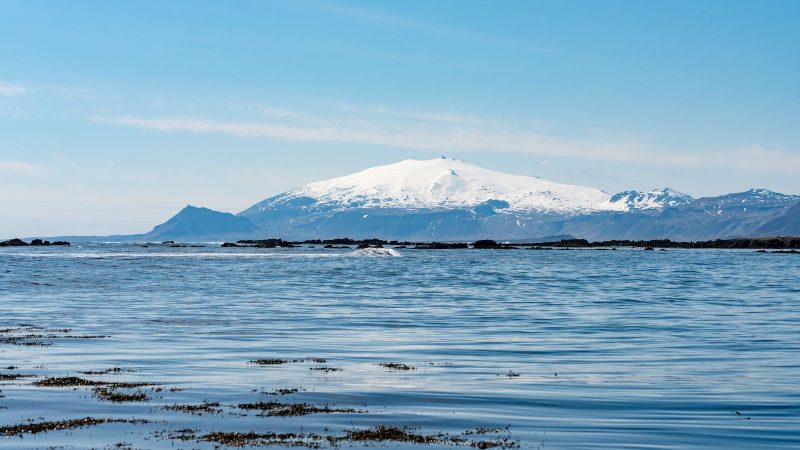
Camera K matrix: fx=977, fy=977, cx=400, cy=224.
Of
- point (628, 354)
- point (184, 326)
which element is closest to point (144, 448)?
point (628, 354)

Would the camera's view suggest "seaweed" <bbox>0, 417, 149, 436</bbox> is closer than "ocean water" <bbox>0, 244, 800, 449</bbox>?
Yes

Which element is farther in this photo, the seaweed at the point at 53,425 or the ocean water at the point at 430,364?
the ocean water at the point at 430,364

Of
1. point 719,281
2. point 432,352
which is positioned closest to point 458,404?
point 432,352

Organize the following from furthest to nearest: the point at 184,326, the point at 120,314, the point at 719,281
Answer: the point at 719,281 < the point at 120,314 < the point at 184,326

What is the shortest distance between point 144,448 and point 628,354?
19517 mm

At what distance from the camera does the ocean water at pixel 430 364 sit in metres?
19.5

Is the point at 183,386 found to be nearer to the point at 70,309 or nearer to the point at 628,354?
the point at 628,354

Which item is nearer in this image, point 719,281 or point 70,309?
point 70,309

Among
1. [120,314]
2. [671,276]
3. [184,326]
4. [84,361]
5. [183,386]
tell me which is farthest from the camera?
[671,276]

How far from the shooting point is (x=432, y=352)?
32.8 metres

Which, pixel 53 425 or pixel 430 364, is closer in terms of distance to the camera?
pixel 53 425

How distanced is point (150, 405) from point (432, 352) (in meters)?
13.1

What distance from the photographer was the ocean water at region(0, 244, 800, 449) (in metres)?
19.5

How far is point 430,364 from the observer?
29.6 metres
